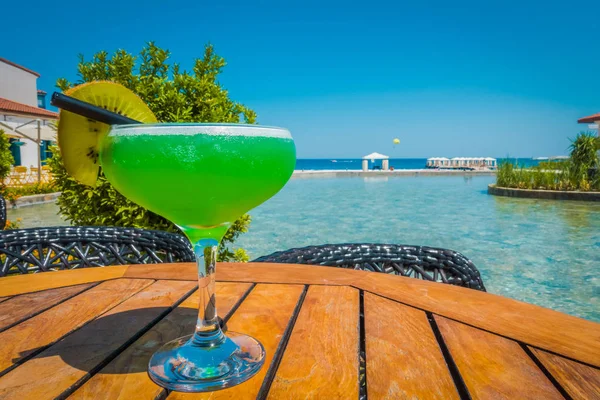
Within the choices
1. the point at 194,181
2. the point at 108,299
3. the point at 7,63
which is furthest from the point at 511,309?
the point at 7,63

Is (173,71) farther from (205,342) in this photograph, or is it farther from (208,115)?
(205,342)

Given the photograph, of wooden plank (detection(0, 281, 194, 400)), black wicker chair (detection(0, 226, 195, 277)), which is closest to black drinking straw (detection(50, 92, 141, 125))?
wooden plank (detection(0, 281, 194, 400))

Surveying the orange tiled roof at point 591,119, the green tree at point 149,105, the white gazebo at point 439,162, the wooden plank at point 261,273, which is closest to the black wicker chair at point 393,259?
the wooden plank at point 261,273

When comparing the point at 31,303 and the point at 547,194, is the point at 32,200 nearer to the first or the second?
the point at 31,303

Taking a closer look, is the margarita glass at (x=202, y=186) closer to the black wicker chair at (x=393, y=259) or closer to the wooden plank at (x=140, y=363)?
the wooden plank at (x=140, y=363)

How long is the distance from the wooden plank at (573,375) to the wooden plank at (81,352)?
2.10 ft

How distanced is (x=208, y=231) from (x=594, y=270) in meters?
5.66

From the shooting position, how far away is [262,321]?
0.79 meters

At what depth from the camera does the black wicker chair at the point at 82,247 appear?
1425mm

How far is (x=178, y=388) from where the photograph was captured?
0.55 meters

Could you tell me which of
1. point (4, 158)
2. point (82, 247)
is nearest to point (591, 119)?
point (82, 247)

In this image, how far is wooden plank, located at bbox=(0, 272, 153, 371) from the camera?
674 mm

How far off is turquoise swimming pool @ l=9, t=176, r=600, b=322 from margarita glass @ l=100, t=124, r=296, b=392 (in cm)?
407

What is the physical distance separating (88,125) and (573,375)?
84 cm
